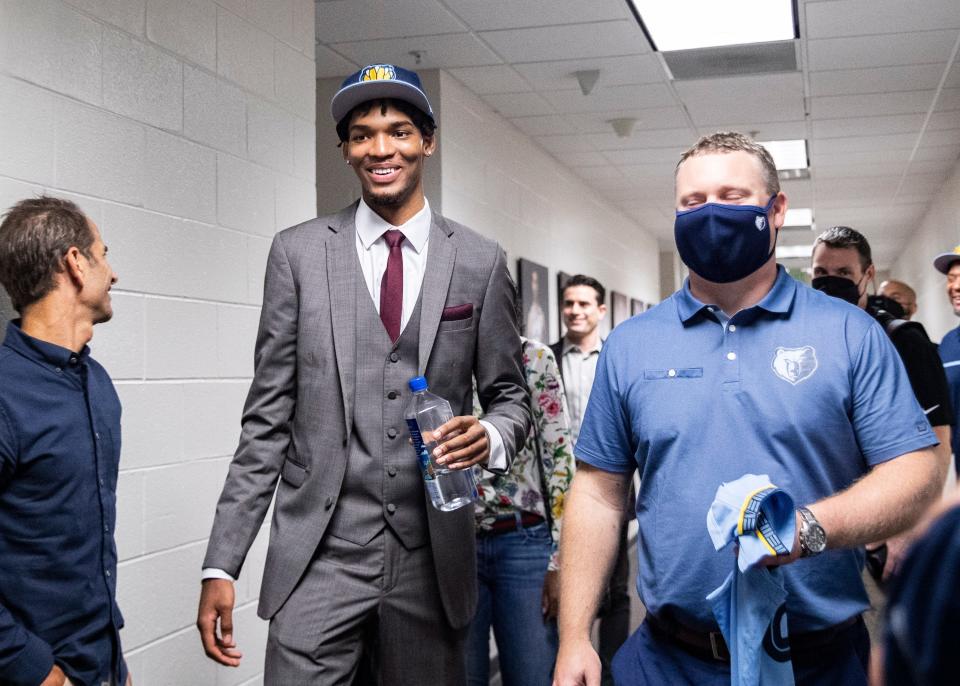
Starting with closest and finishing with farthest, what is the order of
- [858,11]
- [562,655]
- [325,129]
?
[562,655] → [858,11] → [325,129]

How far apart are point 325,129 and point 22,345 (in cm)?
360

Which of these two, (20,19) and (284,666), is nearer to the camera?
(284,666)

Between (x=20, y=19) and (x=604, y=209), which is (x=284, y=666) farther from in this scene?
(x=604, y=209)

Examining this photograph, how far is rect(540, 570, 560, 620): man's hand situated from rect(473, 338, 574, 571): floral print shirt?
0.03 m

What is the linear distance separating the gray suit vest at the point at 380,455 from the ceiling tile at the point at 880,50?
11.9ft

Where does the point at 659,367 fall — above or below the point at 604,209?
below

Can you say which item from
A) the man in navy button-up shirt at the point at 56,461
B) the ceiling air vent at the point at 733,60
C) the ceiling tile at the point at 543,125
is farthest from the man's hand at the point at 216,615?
the ceiling tile at the point at 543,125

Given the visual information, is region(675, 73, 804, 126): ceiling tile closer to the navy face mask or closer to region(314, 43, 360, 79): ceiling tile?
region(314, 43, 360, 79): ceiling tile

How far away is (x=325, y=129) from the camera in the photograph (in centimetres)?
526

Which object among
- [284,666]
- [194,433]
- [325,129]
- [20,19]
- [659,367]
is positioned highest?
[325,129]

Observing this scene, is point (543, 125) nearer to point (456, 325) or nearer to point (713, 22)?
point (713, 22)

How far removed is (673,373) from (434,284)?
535 mm

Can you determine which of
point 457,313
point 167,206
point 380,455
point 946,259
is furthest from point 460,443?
point 946,259

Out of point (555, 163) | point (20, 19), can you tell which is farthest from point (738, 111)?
point (20, 19)
